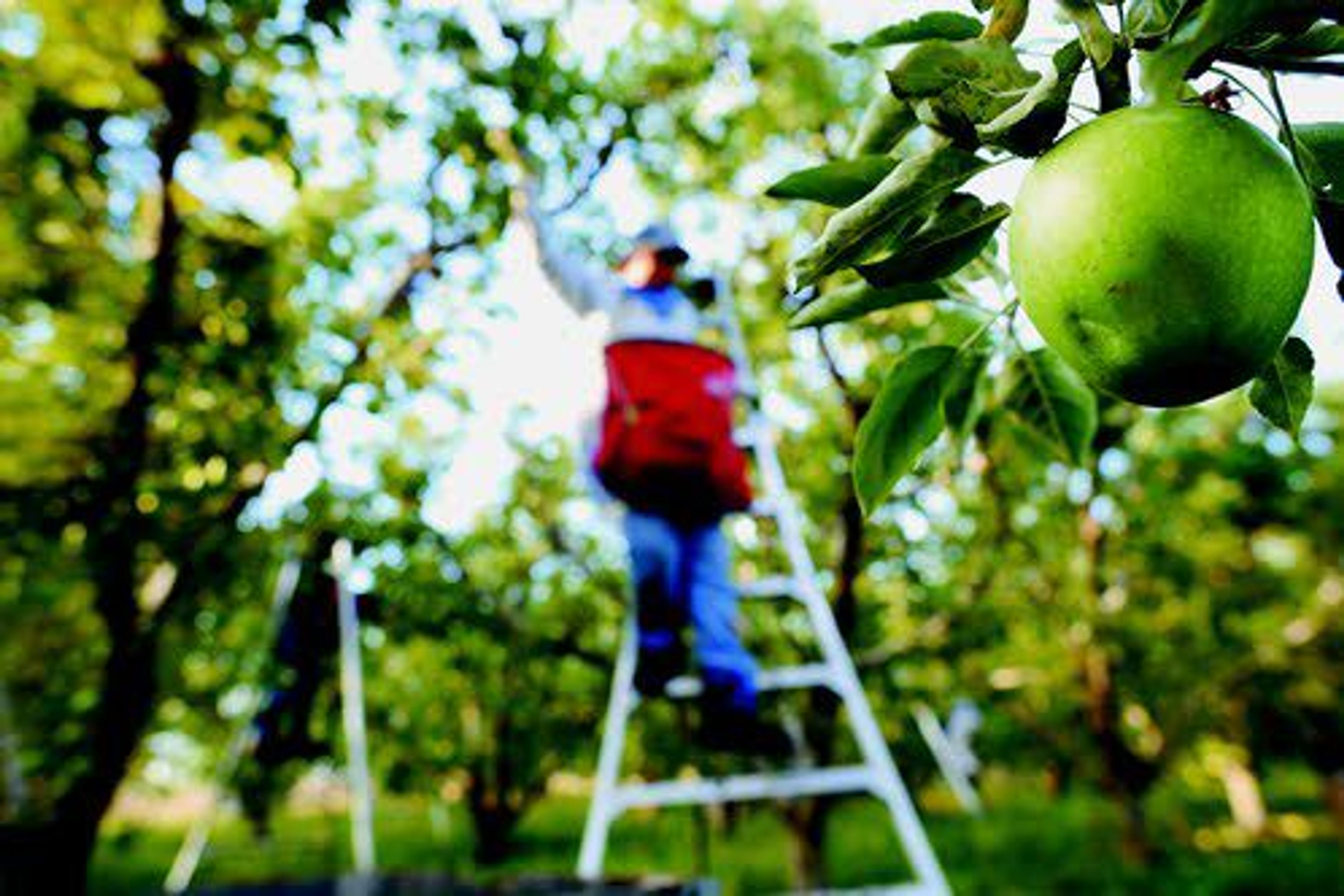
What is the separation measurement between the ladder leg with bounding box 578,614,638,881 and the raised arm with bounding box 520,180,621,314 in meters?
1.11

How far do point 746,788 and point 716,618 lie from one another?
20.9 inches

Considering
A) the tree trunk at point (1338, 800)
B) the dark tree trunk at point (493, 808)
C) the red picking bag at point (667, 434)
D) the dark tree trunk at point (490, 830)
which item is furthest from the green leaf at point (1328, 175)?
the tree trunk at point (1338, 800)

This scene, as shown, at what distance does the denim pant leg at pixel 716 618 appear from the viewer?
295cm

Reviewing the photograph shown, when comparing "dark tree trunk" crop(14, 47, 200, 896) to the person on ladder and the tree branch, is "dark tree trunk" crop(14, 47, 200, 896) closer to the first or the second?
the person on ladder

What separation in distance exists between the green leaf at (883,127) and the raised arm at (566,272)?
2383 mm

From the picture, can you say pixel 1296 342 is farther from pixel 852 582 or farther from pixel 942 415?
pixel 852 582

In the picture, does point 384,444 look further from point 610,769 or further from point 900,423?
point 900,423

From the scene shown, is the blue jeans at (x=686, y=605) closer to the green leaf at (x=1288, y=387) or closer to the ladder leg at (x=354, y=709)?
the ladder leg at (x=354, y=709)

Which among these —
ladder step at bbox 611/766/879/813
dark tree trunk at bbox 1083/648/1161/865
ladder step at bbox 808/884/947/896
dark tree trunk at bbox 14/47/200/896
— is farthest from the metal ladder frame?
dark tree trunk at bbox 1083/648/1161/865

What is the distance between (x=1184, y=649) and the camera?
36.0 ft

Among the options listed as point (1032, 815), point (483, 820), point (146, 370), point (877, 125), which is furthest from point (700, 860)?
point (1032, 815)

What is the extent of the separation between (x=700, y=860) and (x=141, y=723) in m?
2.16

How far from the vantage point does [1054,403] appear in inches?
41.9

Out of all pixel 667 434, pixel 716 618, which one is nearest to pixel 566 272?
pixel 667 434
